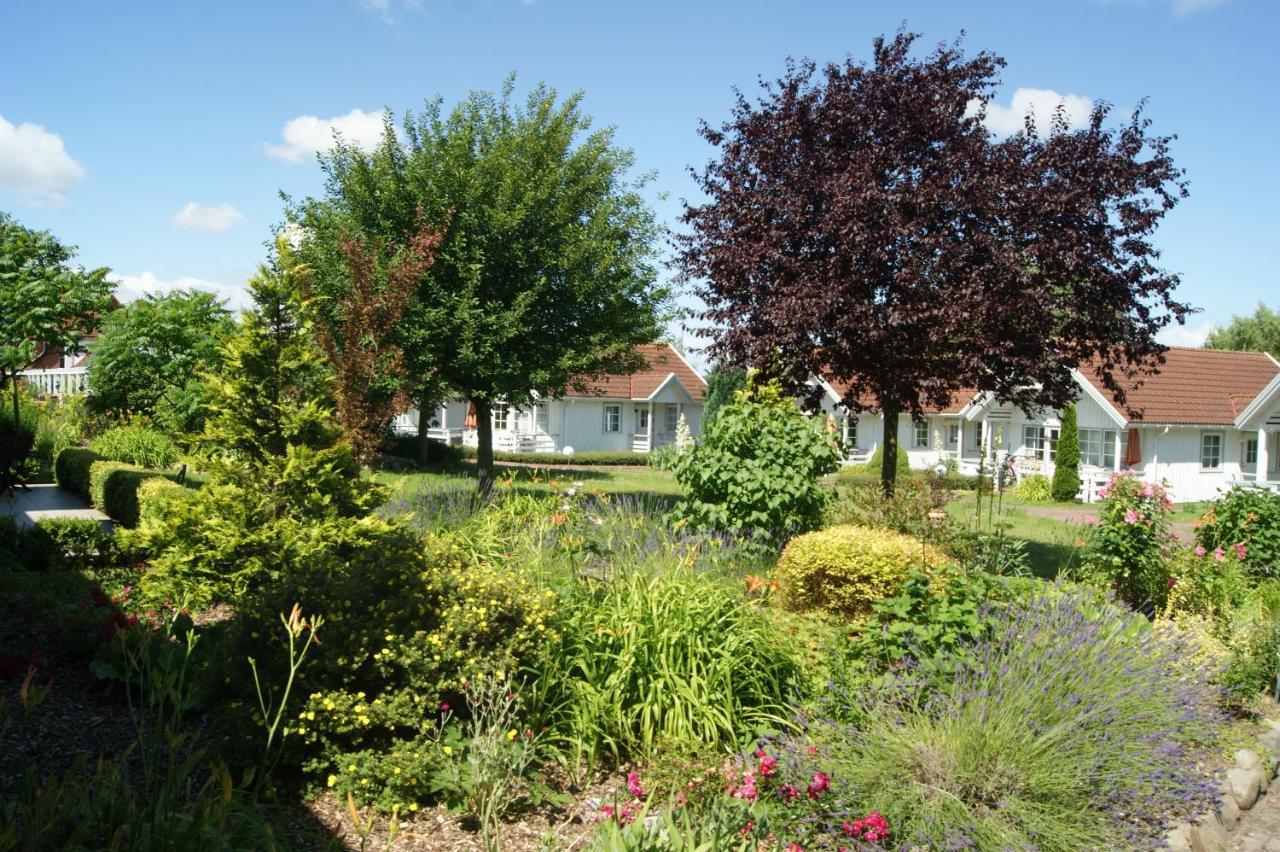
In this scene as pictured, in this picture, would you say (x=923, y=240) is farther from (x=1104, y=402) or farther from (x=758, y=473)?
(x=1104, y=402)

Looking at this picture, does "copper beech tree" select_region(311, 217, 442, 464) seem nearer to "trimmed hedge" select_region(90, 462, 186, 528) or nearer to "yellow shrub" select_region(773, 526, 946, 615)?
"trimmed hedge" select_region(90, 462, 186, 528)

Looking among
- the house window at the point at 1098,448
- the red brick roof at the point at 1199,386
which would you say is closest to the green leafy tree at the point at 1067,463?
the red brick roof at the point at 1199,386

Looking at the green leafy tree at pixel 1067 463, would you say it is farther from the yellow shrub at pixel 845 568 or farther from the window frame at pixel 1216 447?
the yellow shrub at pixel 845 568

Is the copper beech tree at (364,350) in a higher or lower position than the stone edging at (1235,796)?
higher

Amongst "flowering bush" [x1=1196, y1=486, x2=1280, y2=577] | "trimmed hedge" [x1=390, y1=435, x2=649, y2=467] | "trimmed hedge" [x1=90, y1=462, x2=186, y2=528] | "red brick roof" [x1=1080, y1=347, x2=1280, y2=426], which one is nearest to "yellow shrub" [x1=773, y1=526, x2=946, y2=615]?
"flowering bush" [x1=1196, y1=486, x2=1280, y2=577]

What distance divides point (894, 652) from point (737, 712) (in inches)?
35.6

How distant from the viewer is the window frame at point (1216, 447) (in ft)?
90.2

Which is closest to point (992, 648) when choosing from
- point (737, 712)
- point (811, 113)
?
point (737, 712)

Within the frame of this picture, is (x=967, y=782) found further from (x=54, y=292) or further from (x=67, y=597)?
(x=54, y=292)

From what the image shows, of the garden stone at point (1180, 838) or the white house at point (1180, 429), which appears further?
the white house at point (1180, 429)

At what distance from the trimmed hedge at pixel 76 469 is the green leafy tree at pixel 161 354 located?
108cm

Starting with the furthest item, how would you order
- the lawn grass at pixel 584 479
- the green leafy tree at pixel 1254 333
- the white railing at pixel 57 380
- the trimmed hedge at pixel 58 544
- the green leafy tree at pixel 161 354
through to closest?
the green leafy tree at pixel 1254 333
the white railing at pixel 57 380
the green leafy tree at pixel 161 354
the lawn grass at pixel 584 479
the trimmed hedge at pixel 58 544

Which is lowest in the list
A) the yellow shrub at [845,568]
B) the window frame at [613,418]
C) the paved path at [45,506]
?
the paved path at [45,506]

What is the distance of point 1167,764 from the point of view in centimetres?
432
